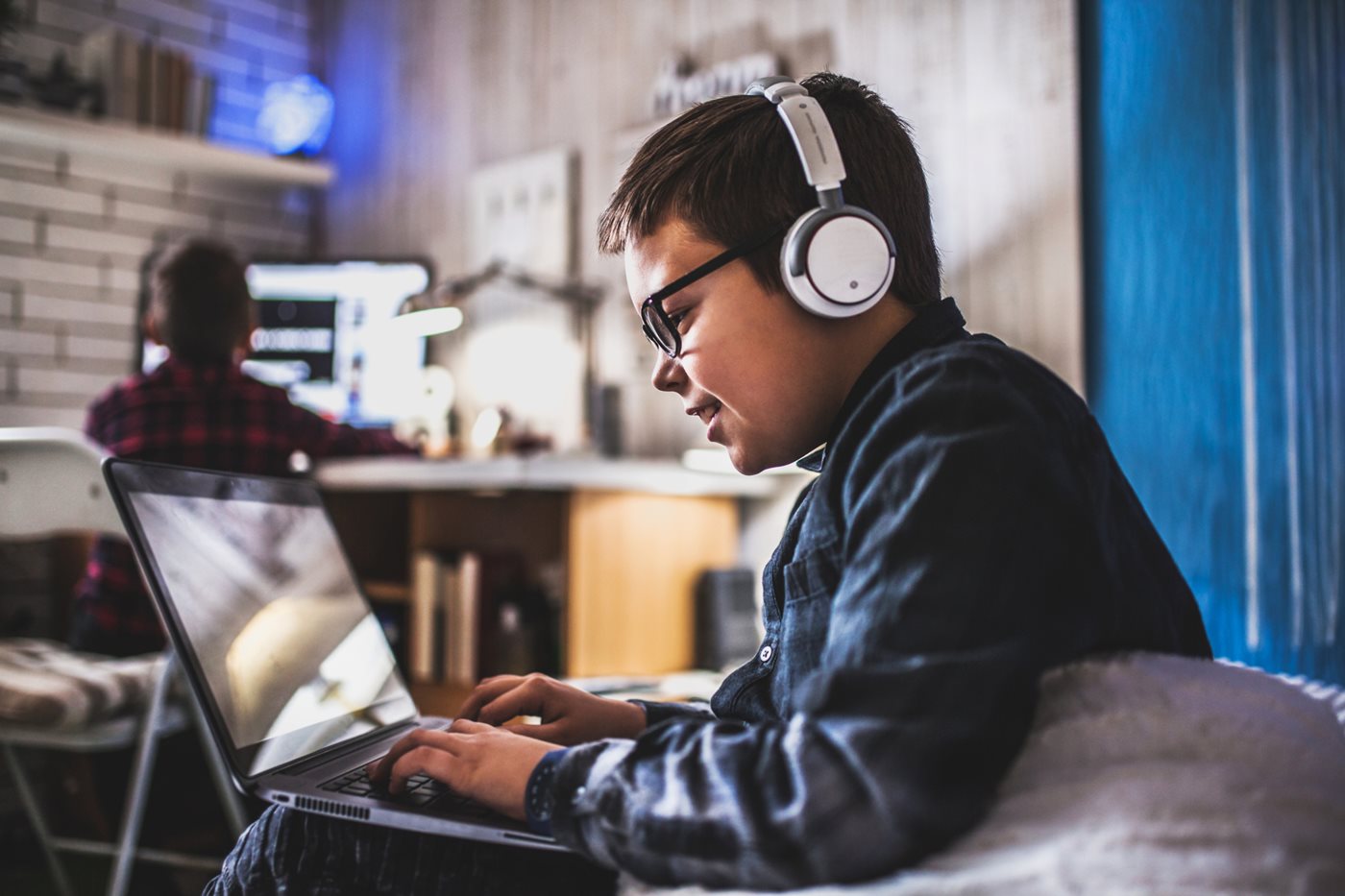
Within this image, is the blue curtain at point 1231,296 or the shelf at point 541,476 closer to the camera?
the blue curtain at point 1231,296

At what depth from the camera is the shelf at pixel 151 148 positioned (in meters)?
3.03

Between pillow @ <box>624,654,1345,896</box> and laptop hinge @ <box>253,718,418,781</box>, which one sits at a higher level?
pillow @ <box>624,654,1345,896</box>

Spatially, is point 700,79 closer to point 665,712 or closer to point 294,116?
point 294,116

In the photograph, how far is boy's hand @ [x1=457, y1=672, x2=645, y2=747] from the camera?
35.3 inches

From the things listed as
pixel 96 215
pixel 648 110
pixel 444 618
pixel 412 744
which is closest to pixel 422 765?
pixel 412 744

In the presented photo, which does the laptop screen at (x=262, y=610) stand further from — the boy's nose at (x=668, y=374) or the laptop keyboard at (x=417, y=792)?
the boy's nose at (x=668, y=374)

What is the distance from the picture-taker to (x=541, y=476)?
219 cm

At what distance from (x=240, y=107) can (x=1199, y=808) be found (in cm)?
385

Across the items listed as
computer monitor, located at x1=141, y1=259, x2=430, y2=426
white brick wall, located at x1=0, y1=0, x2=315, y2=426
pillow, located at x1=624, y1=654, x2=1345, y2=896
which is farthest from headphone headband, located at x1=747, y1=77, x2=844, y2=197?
white brick wall, located at x1=0, y1=0, x2=315, y2=426

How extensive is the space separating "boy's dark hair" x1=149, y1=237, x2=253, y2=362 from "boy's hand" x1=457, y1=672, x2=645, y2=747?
1.74 metres

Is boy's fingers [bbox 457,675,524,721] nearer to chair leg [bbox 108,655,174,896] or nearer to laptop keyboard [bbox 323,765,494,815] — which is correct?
laptop keyboard [bbox 323,765,494,815]

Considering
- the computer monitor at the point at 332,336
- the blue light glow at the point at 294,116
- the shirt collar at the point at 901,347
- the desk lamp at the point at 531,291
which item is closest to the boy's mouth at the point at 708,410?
the shirt collar at the point at 901,347

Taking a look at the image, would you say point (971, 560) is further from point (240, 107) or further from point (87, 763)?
point (240, 107)

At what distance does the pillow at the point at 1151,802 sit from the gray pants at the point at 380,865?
160 millimetres
